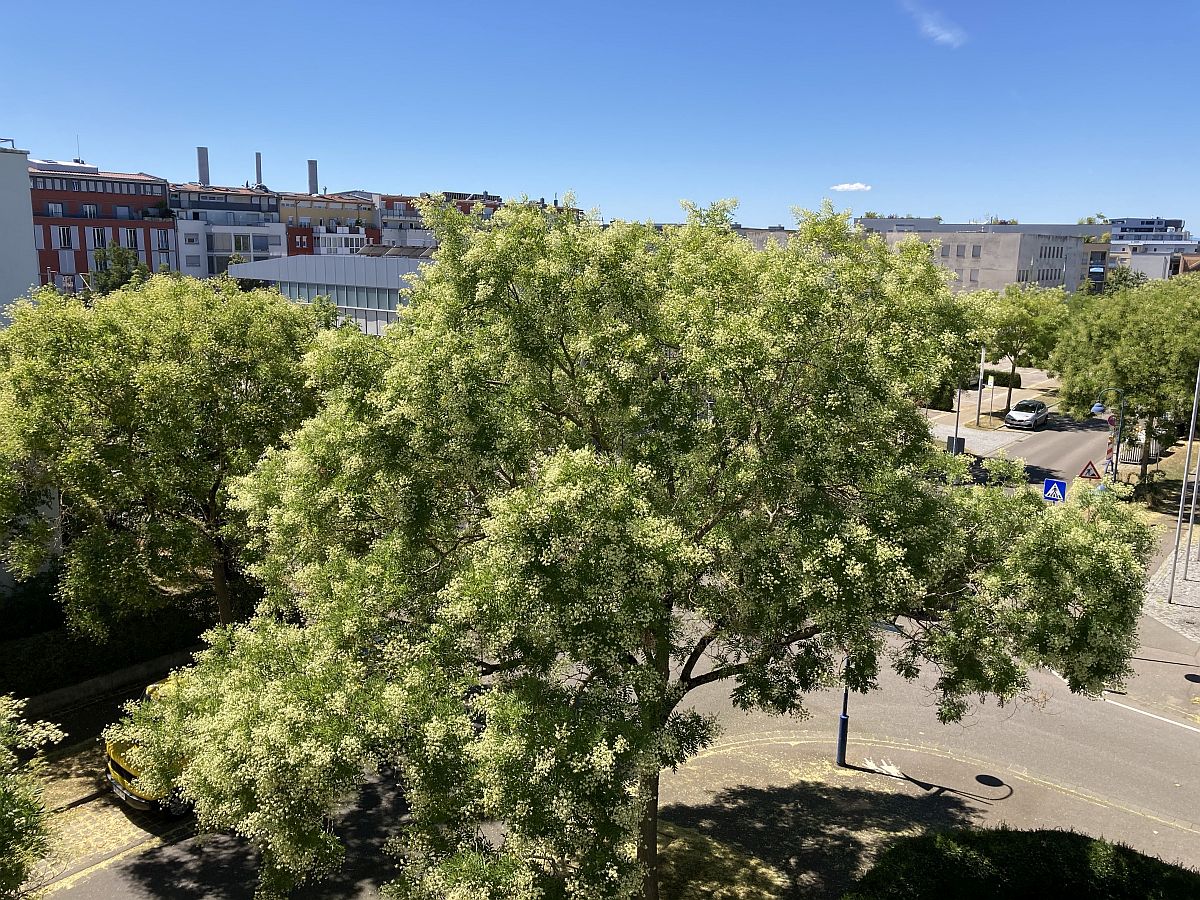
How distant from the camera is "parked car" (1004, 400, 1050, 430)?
55.0m

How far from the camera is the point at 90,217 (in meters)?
91.9

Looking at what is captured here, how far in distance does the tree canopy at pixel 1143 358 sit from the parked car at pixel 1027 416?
573 inches

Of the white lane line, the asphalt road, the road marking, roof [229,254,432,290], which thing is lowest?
the road marking

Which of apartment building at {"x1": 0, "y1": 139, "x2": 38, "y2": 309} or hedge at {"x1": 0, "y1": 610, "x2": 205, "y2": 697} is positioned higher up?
apartment building at {"x1": 0, "y1": 139, "x2": 38, "y2": 309}

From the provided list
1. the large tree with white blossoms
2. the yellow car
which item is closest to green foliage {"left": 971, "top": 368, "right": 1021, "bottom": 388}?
the large tree with white blossoms

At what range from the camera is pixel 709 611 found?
38.6 ft

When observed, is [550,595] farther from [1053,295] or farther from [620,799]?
[1053,295]

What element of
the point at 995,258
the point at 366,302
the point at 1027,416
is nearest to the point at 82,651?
the point at 366,302

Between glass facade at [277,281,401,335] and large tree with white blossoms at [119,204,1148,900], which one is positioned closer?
large tree with white blossoms at [119,204,1148,900]

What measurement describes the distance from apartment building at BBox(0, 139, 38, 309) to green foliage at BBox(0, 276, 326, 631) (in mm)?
7180

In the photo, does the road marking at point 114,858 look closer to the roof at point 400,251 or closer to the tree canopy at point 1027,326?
the roof at point 400,251

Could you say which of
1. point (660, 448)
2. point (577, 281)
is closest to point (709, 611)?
point (660, 448)

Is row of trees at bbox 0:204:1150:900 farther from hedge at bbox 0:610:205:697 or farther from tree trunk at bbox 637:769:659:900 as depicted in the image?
hedge at bbox 0:610:205:697

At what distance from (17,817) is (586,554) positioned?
287 inches
